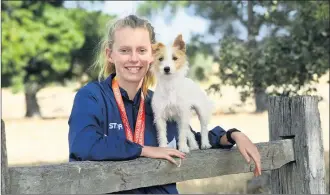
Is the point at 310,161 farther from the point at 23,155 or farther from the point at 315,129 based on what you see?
the point at 23,155

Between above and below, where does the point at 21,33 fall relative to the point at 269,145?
above

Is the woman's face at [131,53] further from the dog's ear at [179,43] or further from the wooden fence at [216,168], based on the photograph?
the wooden fence at [216,168]

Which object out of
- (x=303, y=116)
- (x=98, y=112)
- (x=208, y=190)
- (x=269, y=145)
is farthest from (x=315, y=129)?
(x=208, y=190)

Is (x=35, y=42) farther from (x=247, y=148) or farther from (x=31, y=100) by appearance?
(x=247, y=148)

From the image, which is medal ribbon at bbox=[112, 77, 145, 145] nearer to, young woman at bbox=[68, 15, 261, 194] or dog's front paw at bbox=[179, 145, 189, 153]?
young woman at bbox=[68, 15, 261, 194]

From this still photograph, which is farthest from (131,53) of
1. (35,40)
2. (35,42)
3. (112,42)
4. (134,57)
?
(35,42)

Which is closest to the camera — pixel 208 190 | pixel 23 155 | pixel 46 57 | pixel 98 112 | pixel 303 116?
pixel 98 112

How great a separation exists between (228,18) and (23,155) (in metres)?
13.4

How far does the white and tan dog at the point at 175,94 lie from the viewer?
8.94 feet

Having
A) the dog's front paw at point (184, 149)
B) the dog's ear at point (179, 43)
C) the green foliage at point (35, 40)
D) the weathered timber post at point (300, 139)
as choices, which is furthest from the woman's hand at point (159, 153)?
the green foliage at point (35, 40)

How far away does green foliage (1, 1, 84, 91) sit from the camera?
88.1 ft

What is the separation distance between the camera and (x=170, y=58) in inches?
109

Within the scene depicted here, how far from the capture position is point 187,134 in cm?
278

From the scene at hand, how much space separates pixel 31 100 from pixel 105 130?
27.7 metres
